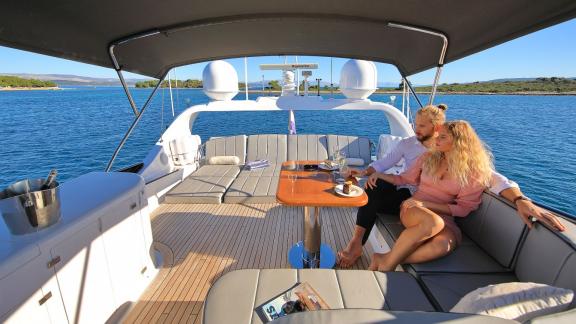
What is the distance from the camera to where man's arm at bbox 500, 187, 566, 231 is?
132 centimetres

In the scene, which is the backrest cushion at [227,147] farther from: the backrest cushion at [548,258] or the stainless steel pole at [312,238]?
the backrest cushion at [548,258]

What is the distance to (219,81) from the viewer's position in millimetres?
4695

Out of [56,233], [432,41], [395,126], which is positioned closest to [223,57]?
[432,41]

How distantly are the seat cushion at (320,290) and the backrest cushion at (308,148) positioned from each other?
9.46 feet

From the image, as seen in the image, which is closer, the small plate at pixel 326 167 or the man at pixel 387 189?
the man at pixel 387 189

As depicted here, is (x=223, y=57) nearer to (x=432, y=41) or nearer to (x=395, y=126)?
(x=432, y=41)

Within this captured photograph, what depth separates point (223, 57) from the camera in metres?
2.95

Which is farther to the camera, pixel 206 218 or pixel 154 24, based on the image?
pixel 206 218

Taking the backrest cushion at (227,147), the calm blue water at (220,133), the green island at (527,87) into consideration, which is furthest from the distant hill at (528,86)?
the backrest cushion at (227,147)

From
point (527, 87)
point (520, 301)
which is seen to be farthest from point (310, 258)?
point (527, 87)

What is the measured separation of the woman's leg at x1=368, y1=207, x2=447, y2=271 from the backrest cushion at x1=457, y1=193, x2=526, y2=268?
342 millimetres

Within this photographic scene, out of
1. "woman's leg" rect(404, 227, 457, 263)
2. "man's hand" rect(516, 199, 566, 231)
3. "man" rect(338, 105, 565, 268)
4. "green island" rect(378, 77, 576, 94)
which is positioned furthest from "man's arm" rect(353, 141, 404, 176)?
"green island" rect(378, 77, 576, 94)

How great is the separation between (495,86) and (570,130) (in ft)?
142

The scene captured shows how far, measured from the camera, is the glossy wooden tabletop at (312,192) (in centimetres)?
169
